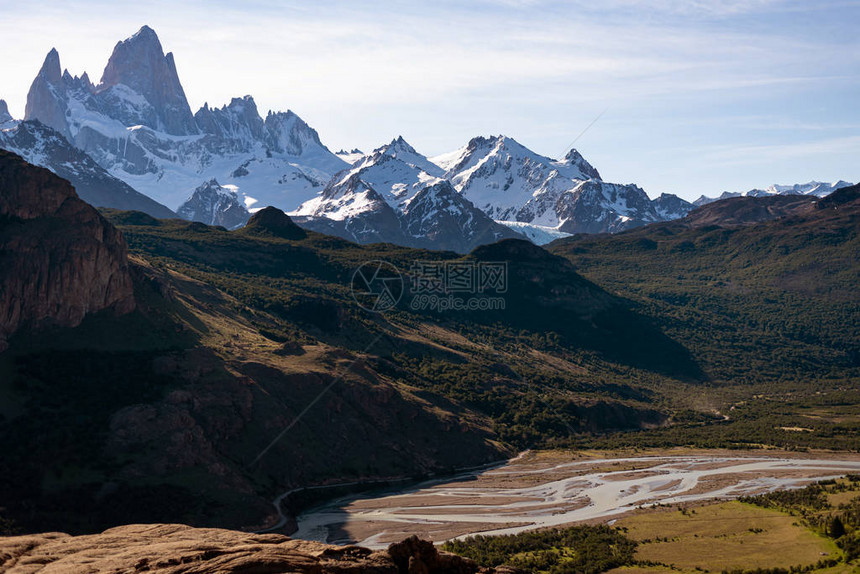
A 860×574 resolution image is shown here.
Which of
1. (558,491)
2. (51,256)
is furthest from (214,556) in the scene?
(51,256)

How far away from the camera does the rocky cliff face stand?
518 feet

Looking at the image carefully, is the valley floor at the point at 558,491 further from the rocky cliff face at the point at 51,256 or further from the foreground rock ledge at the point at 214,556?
the rocky cliff face at the point at 51,256

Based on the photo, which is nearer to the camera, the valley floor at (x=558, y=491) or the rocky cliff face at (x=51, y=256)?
the valley floor at (x=558, y=491)

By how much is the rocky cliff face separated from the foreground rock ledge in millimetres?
83263

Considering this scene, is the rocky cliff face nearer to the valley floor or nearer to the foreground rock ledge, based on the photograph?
the valley floor

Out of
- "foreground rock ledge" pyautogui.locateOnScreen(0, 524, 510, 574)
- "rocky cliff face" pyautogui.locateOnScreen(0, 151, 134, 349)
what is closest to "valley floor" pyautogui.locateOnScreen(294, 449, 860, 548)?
"foreground rock ledge" pyautogui.locateOnScreen(0, 524, 510, 574)

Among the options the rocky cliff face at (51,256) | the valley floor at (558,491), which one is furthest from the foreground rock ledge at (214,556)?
the rocky cliff face at (51,256)

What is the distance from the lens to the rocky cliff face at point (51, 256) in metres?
158

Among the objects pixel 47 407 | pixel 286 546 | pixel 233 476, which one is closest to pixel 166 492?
pixel 233 476

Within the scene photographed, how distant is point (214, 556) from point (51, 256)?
116 meters

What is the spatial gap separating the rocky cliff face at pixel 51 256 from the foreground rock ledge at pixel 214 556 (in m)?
83.3

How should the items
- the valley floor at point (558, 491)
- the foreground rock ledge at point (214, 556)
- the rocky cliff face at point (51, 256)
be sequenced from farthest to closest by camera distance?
the rocky cliff face at point (51, 256) < the valley floor at point (558, 491) < the foreground rock ledge at point (214, 556)

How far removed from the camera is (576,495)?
153 metres

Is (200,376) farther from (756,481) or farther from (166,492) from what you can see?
(756,481)
